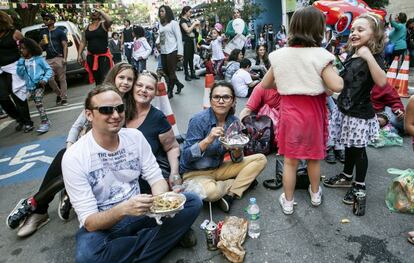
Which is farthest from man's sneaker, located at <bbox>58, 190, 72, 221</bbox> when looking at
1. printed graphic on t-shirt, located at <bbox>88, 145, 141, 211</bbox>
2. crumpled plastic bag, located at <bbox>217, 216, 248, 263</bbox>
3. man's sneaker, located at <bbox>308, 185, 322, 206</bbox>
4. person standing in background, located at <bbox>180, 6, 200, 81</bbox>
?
person standing in background, located at <bbox>180, 6, 200, 81</bbox>

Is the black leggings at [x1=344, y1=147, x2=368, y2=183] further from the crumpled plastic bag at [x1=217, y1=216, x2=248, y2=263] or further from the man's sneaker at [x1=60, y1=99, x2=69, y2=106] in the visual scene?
the man's sneaker at [x1=60, y1=99, x2=69, y2=106]

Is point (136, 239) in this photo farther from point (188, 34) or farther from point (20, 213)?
point (188, 34)

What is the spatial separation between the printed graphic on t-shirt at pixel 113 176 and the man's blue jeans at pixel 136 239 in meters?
0.20

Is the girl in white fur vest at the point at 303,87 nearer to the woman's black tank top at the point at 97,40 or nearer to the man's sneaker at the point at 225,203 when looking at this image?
the man's sneaker at the point at 225,203

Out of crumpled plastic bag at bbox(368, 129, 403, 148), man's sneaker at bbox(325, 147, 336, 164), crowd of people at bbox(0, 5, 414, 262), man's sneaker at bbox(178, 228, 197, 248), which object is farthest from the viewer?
crumpled plastic bag at bbox(368, 129, 403, 148)

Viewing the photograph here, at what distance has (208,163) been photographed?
10.5 feet

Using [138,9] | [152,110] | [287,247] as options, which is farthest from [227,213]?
[138,9]

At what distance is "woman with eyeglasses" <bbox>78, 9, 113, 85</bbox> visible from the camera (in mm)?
6301

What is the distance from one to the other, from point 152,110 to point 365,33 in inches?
78.8

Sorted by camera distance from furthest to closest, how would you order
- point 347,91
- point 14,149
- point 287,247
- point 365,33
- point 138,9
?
1. point 138,9
2. point 14,149
3. point 347,91
4. point 365,33
5. point 287,247

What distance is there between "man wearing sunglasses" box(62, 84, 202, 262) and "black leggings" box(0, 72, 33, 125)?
4.86 meters

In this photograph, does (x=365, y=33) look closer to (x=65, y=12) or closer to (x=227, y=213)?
(x=227, y=213)

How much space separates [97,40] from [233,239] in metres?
5.21

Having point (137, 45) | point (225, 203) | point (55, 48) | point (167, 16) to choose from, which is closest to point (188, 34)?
point (167, 16)
